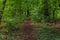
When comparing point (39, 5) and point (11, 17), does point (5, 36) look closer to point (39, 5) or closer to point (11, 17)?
point (11, 17)

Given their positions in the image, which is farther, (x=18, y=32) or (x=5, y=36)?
(x=18, y=32)

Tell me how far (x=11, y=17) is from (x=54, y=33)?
2.90m

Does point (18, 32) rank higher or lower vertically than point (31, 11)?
lower

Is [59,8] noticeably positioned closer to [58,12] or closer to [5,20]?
[58,12]

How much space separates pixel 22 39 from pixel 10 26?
1940mm

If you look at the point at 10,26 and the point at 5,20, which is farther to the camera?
the point at 10,26

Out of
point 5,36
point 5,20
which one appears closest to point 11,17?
point 5,20

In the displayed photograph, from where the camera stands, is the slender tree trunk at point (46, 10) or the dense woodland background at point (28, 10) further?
the slender tree trunk at point (46, 10)

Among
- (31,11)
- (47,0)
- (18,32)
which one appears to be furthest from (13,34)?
(47,0)

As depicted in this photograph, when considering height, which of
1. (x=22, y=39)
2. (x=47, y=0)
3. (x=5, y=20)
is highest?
(x=47, y=0)

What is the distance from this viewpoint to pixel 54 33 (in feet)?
43.9

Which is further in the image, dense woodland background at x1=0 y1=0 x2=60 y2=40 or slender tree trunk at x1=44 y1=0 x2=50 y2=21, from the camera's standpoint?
slender tree trunk at x1=44 y1=0 x2=50 y2=21

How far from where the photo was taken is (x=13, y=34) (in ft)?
43.6

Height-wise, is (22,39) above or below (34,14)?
below
